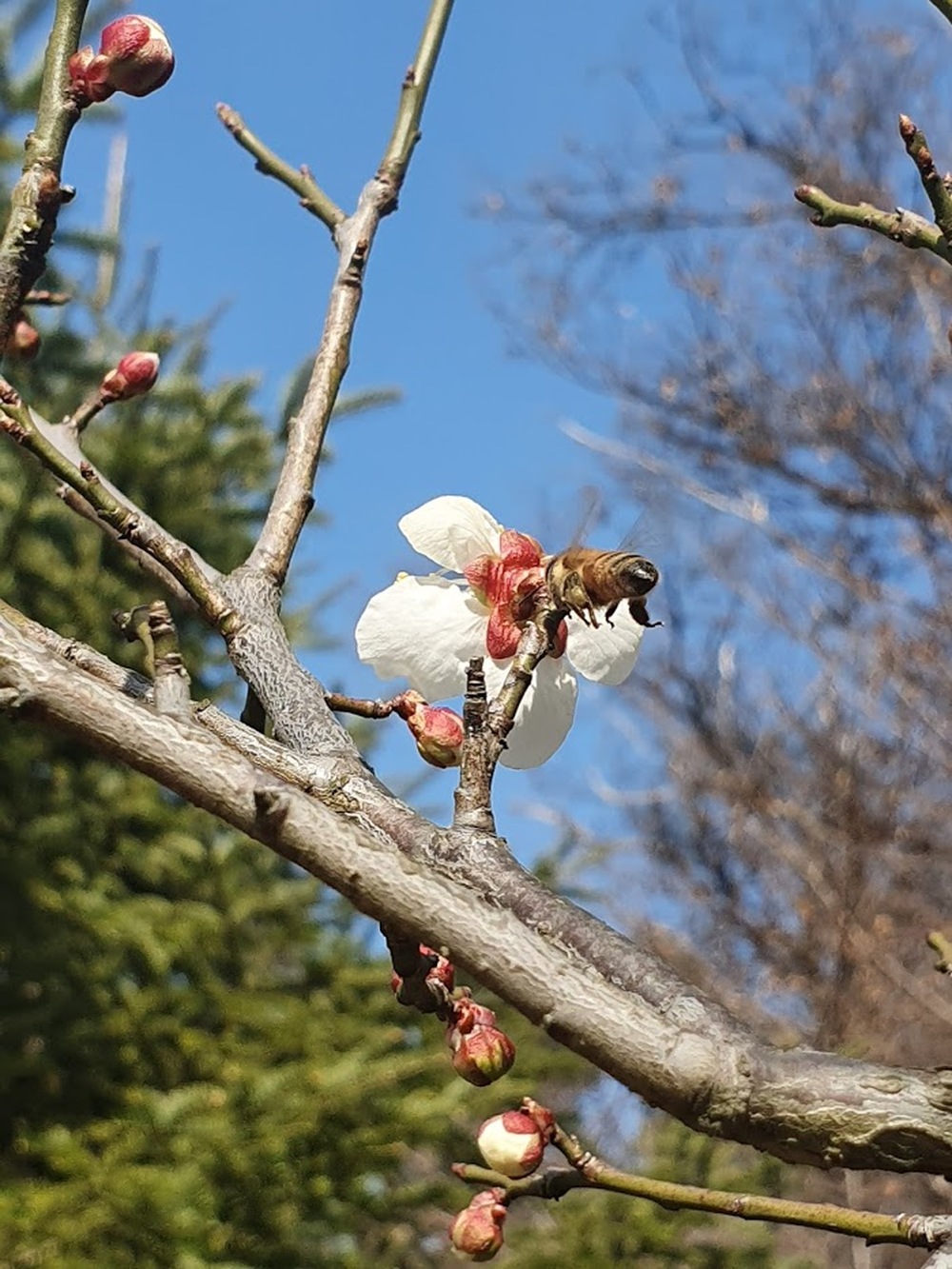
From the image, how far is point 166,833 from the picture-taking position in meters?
3.70

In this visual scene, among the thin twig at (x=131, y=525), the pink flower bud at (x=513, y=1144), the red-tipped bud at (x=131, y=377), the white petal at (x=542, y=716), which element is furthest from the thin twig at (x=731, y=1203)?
the red-tipped bud at (x=131, y=377)

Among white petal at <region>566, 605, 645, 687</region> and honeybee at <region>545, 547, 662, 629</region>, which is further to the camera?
white petal at <region>566, 605, 645, 687</region>

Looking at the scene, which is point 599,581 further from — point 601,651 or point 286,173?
point 286,173

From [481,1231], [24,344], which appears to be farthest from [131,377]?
[481,1231]

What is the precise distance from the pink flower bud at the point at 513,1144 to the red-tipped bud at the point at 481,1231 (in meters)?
0.14

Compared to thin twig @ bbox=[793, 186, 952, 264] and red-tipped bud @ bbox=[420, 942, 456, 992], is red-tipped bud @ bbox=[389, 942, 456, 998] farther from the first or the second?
thin twig @ bbox=[793, 186, 952, 264]

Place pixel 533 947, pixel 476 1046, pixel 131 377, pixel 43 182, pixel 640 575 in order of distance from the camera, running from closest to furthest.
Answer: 1. pixel 533 947
2. pixel 640 575
3. pixel 476 1046
4. pixel 43 182
5. pixel 131 377

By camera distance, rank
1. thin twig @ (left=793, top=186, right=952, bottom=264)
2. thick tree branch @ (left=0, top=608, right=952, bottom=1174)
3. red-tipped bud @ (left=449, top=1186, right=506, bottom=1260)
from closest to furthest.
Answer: thick tree branch @ (left=0, top=608, right=952, bottom=1174)
thin twig @ (left=793, top=186, right=952, bottom=264)
red-tipped bud @ (left=449, top=1186, right=506, bottom=1260)

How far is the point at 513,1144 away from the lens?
1028 millimetres

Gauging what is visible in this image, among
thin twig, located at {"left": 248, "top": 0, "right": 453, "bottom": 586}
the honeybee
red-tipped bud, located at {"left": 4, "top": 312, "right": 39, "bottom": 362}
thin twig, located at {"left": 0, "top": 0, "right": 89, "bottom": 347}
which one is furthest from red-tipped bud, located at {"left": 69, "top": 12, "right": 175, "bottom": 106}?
the honeybee

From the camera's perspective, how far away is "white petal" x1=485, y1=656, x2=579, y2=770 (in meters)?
0.96

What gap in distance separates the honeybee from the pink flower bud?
45 cm

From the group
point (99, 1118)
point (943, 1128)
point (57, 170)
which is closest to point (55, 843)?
point (99, 1118)

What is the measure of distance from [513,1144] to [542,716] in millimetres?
338
